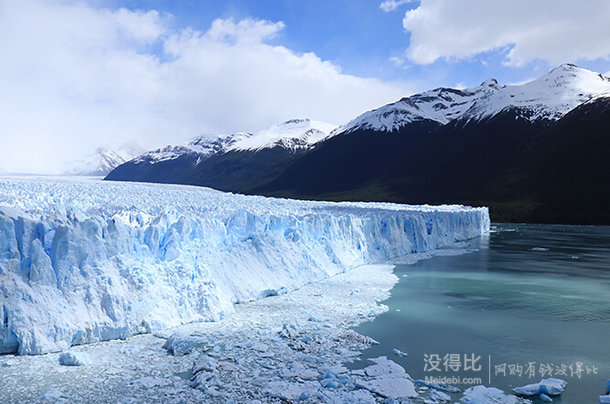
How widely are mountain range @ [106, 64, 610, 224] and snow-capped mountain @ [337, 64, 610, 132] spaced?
0.24m

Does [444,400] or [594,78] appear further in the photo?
[594,78]

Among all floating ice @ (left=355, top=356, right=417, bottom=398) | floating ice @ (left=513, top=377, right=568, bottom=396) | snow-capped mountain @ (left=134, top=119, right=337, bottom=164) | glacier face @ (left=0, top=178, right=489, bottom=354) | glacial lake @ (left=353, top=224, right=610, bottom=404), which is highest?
snow-capped mountain @ (left=134, top=119, right=337, bottom=164)

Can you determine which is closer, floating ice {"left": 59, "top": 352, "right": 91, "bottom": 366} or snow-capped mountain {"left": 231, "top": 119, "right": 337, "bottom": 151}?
floating ice {"left": 59, "top": 352, "right": 91, "bottom": 366}

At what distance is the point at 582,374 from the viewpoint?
4.88 m

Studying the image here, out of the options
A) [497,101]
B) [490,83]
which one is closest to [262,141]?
[490,83]

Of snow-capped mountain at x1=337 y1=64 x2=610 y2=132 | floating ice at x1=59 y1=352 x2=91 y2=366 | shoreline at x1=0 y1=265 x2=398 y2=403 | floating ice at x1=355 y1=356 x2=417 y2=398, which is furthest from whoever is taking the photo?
snow-capped mountain at x1=337 y1=64 x2=610 y2=132

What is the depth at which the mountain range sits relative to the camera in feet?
157

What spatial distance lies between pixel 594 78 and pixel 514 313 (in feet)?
299

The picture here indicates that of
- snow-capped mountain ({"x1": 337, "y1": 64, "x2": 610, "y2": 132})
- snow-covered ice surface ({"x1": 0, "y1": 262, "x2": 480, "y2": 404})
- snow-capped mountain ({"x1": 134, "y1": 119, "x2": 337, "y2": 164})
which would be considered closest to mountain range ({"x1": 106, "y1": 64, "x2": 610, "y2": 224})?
snow-capped mountain ({"x1": 337, "y1": 64, "x2": 610, "y2": 132})

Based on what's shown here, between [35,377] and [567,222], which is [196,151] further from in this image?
[35,377]

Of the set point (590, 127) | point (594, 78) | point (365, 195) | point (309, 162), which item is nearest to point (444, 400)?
point (365, 195)

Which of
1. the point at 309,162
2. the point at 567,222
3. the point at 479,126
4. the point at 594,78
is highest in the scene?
the point at 594,78

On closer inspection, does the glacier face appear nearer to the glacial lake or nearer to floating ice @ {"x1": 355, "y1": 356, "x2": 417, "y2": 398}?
the glacial lake

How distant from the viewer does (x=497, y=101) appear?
279 ft
